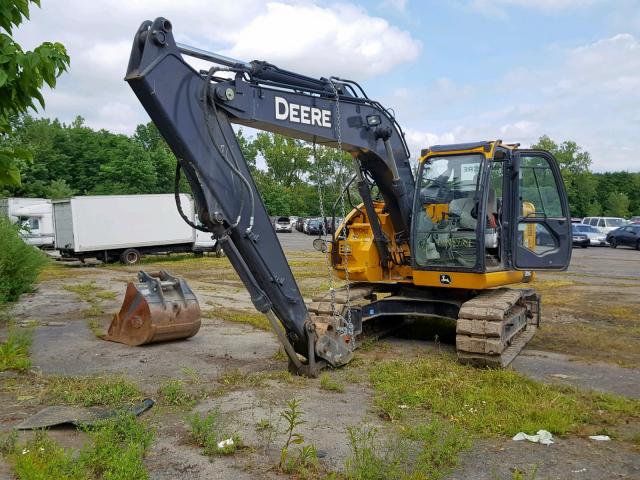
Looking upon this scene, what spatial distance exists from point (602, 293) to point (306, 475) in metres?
12.7

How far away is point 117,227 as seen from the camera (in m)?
24.3

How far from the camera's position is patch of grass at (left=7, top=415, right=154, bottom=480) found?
421cm

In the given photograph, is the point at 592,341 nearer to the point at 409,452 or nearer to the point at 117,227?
the point at 409,452

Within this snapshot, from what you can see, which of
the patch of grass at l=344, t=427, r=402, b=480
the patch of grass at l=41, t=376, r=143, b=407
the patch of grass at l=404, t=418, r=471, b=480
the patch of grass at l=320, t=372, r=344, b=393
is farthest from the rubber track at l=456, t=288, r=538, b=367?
the patch of grass at l=41, t=376, r=143, b=407

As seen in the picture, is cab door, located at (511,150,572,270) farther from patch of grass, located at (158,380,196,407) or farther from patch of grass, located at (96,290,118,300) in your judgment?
patch of grass, located at (96,290,118,300)

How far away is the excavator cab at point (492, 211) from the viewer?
8.06 metres

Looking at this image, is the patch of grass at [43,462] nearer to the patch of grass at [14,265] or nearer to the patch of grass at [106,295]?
the patch of grass at [14,265]

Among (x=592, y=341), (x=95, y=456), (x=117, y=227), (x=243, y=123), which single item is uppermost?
(x=243, y=123)

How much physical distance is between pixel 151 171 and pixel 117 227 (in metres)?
28.0

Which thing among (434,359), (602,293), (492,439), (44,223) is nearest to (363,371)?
(434,359)

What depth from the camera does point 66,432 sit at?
5.21 m

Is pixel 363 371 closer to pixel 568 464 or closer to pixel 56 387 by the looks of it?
pixel 568 464

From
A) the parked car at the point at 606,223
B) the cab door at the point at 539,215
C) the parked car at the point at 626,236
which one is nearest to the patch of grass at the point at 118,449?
the cab door at the point at 539,215

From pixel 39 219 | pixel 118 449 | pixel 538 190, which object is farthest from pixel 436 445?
pixel 39 219
